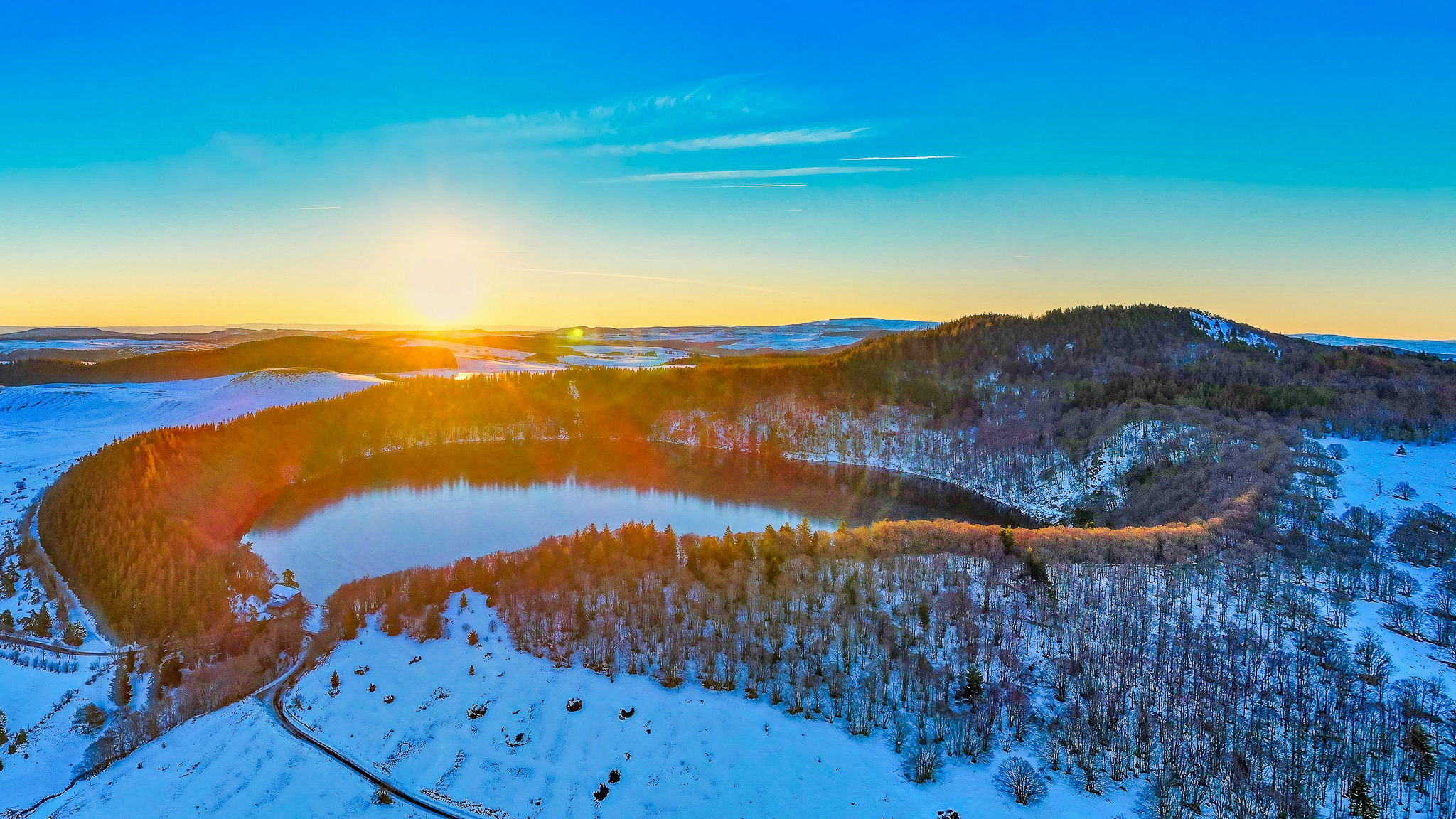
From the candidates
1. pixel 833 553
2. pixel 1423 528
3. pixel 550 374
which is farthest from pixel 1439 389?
pixel 550 374

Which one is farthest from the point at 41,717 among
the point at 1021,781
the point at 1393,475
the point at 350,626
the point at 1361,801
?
the point at 1393,475

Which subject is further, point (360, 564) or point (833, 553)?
point (360, 564)

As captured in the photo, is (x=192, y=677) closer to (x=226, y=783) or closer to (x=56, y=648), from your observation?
(x=56, y=648)

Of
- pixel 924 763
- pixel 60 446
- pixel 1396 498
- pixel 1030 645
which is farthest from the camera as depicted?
pixel 60 446

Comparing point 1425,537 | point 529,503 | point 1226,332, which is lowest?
point 529,503

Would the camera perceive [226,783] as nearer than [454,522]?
Yes

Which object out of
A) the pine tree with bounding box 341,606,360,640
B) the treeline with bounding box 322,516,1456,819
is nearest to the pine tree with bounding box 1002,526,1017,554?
the treeline with bounding box 322,516,1456,819

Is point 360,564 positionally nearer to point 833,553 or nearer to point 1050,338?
point 833,553
